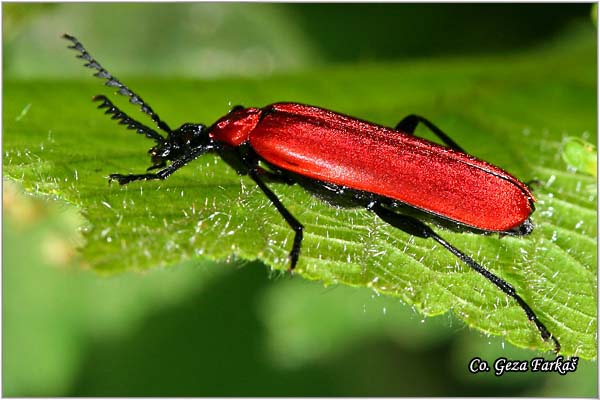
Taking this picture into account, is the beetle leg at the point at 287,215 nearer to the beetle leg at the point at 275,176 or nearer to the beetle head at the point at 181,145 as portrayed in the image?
the beetle leg at the point at 275,176

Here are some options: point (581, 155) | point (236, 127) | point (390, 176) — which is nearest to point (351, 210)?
point (390, 176)

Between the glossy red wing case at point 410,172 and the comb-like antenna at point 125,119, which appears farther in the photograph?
the comb-like antenna at point 125,119

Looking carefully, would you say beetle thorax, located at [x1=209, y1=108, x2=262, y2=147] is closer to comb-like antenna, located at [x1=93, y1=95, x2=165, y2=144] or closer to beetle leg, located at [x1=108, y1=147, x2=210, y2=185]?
beetle leg, located at [x1=108, y1=147, x2=210, y2=185]

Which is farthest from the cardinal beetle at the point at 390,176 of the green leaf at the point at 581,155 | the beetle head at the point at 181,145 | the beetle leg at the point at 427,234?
the green leaf at the point at 581,155

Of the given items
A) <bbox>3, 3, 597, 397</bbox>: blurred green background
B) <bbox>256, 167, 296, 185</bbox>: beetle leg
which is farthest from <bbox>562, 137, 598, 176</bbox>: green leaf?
<bbox>3, 3, 597, 397</bbox>: blurred green background

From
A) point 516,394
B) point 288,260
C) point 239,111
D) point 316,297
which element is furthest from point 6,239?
point 516,394

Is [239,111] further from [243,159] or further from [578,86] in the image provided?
[578,86]
